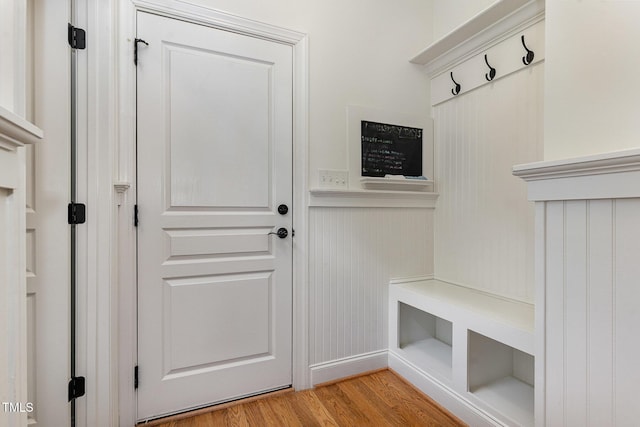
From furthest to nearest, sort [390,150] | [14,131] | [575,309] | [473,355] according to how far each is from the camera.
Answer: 1. [390,150]
2. [473,355]
3. [575,309]
4. [14,131]

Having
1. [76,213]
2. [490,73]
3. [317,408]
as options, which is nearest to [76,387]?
[76,213]

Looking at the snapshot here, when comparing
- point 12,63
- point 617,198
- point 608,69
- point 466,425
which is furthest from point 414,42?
point 466,425

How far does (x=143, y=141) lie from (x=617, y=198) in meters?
1.95

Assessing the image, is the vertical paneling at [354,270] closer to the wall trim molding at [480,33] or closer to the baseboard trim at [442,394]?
the baseboard trim at [442,394]

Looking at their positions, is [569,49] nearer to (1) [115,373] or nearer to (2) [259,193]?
(2) [259,193]

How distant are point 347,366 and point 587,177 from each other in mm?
1654

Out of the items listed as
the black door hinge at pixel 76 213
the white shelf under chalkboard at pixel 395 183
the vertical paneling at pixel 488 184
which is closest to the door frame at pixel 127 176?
the black door hinge at pixel 76 213

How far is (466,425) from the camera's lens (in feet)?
5.10

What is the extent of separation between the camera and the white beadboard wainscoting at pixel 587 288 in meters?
0.91

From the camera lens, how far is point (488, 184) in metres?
1.91

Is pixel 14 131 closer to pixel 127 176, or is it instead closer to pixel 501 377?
pixel 127 176

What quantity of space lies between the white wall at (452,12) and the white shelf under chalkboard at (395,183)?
108cm

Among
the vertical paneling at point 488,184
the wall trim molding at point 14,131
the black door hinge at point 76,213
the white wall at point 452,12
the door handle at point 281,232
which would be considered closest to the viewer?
the wall trim molding at point 14,131

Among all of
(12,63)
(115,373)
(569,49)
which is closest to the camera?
(12,63)
